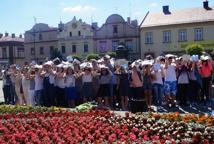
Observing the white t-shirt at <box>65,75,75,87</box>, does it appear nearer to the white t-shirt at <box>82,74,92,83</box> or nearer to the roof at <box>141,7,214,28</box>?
the white t-shirt at <box>82,74,92,83</box>

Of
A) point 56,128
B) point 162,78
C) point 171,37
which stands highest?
point 171,37

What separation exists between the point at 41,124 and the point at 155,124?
2817mm

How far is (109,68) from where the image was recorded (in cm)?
1662

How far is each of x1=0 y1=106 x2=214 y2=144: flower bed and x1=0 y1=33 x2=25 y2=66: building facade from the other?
77818 mm

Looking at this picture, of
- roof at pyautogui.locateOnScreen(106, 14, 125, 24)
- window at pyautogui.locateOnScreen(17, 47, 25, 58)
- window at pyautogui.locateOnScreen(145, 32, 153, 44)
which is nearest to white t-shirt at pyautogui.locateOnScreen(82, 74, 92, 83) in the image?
window at pyautogui.locateOnScreen(145, 32, 153, 44)

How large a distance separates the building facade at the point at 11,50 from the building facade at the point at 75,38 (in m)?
16.0

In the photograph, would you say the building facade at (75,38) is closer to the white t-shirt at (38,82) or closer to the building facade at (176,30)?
the building facade at (176,30)

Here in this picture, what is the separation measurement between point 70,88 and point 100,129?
7.04 m

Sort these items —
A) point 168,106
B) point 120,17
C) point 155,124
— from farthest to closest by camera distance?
point 120,17, point 168,106, point 155,124

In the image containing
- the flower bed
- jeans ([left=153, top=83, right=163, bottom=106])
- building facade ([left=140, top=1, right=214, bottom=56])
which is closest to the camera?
the flower bed

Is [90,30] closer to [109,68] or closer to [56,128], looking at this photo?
[109,68]

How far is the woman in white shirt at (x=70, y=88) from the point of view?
16625mm

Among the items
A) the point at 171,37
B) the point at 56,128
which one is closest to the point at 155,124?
the point at 56,128

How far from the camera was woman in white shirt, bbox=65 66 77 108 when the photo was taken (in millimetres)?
16625
